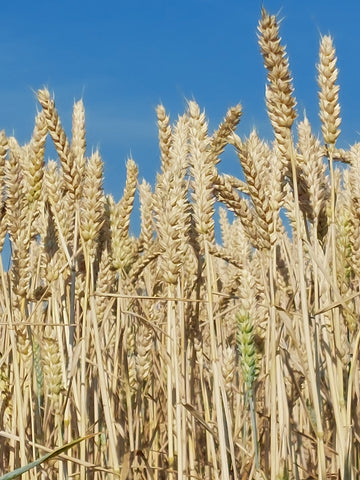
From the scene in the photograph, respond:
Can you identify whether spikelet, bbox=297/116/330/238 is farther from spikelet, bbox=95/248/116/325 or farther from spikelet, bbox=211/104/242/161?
spikelet, bbox=95/248/116/325

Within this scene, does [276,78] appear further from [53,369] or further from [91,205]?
[53,369]

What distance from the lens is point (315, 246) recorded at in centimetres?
225

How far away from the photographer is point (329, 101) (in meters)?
2.16

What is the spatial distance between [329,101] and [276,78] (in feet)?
1.12

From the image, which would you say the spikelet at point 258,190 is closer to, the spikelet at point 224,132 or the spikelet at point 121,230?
the spikelet at point 224,132

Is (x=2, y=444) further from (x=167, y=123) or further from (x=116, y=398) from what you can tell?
(x=167, y=123)

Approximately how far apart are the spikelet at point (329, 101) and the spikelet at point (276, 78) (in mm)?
281

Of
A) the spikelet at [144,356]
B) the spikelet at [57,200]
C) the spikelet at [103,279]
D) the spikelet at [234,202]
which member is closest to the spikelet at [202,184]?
the spikelet at [234,202]

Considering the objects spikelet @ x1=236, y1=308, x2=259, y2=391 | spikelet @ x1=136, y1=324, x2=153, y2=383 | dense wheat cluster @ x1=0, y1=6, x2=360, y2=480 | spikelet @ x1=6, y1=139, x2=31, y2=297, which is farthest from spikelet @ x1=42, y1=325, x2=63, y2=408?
spikelet @ x1=136, y1=324, x2=153, y2=383

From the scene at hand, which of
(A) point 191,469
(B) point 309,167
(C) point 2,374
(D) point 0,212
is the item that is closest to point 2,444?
(C) point 2,374

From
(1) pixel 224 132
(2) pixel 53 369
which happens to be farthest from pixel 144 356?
(1) pixel 224 132

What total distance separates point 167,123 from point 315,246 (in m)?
1.20

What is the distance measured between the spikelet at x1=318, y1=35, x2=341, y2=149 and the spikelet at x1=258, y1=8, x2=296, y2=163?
281 millimetres

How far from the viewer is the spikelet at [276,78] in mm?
1866
